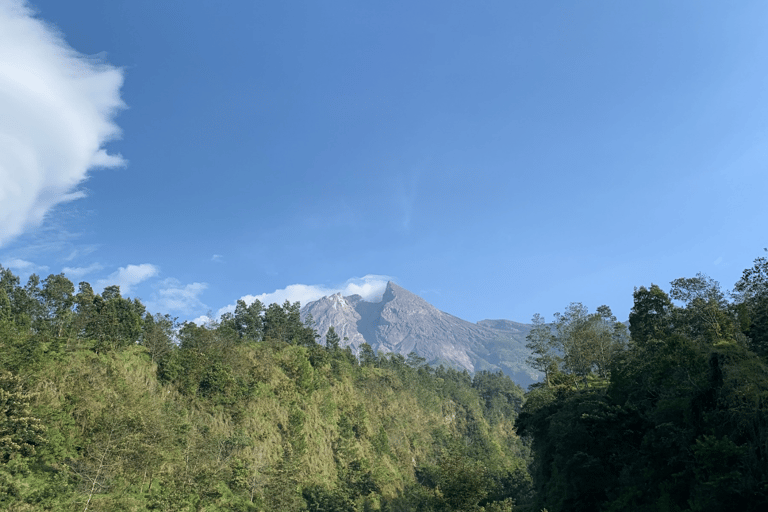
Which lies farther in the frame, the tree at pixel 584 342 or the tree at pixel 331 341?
the tree at pixel 331 341

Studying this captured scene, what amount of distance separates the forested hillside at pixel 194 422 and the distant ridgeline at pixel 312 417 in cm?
19

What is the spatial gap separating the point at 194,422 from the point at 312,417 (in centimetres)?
2107

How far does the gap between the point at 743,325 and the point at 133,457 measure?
5094cm

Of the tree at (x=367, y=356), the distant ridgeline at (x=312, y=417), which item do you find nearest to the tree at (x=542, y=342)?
the distant ridgeline at (x=312, y=417)

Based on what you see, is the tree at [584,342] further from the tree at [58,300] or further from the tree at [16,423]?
the tree at [58,300]

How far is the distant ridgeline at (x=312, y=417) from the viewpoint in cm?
2288

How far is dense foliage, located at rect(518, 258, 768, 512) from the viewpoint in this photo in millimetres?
19797

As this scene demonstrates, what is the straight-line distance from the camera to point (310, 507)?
48.9 m

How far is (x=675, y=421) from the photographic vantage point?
2386cm

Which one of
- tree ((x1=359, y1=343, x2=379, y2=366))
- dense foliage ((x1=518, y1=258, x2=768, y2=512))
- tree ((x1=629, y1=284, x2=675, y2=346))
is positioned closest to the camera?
dense foliage ((x1=518, y1=258, x2=768, y2=512))

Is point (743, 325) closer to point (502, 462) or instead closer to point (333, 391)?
point (333, 391)

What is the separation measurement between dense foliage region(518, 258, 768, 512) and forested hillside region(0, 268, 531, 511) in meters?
7.24

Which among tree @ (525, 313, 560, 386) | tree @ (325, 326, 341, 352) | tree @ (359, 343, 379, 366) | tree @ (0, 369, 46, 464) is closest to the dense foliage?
tree @ (525, 313, 560, 386)

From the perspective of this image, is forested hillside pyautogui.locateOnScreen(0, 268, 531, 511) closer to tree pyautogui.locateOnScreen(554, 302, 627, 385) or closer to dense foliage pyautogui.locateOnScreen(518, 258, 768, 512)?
dense foliage pyautogui.locateOnScreen(518, 258, 768, 512)
